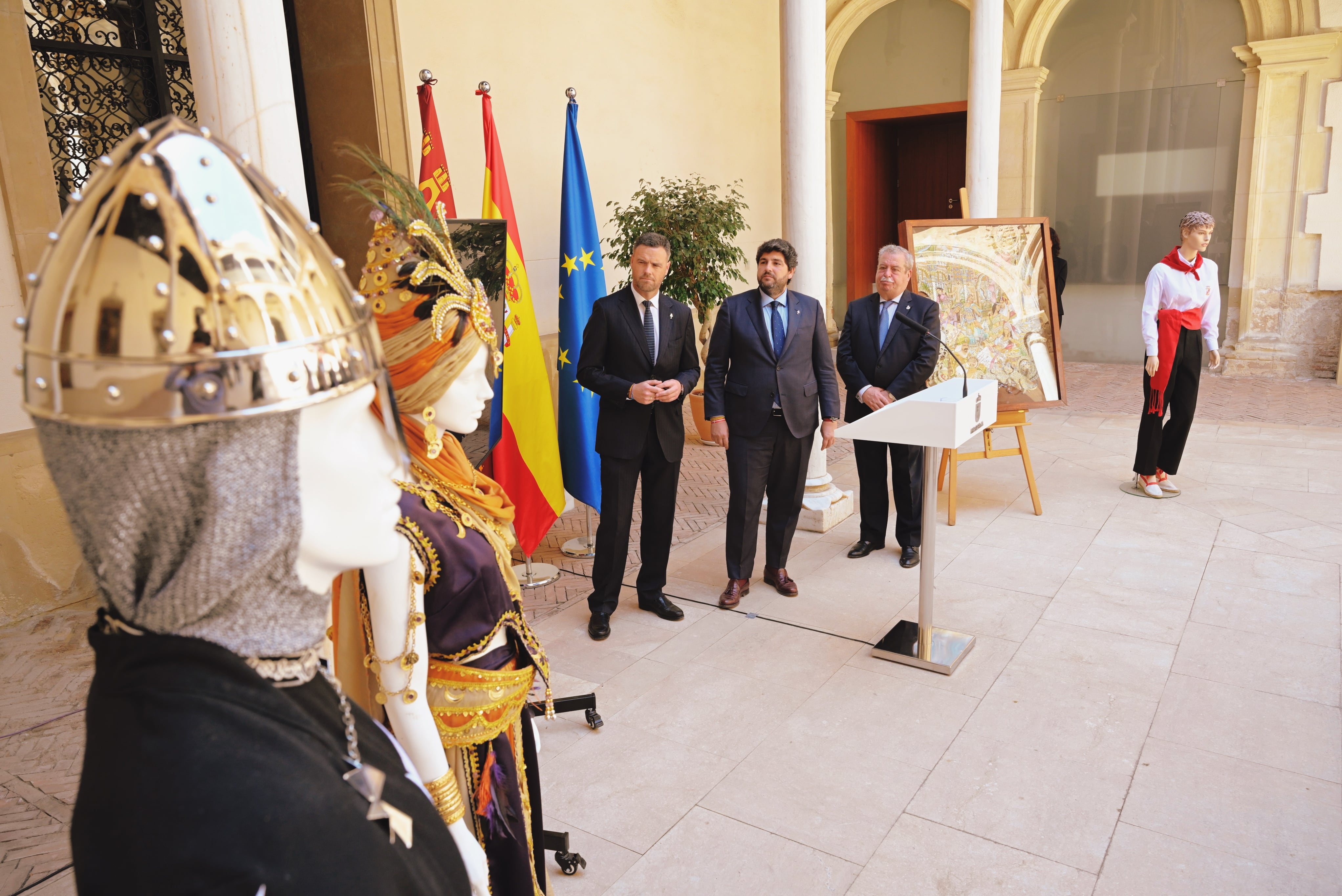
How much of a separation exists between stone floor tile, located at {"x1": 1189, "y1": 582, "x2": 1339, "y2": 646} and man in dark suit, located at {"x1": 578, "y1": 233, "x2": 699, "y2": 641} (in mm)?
2538

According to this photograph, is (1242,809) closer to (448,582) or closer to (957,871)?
(957,871)

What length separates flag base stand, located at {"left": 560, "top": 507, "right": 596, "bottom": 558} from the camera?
555cm

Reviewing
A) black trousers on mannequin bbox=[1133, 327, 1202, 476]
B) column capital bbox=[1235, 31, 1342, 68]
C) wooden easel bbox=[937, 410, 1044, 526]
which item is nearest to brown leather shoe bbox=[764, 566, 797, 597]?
wooden easel bbox=[937, 410, 1044, 526]

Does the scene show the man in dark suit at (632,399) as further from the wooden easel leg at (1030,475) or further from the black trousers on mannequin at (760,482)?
the wooden easel leg at (1030,475)

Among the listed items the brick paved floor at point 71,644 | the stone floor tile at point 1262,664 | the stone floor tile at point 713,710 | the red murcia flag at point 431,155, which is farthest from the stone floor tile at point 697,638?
the red murcia flag at point 431,155

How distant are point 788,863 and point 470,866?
1488 mm

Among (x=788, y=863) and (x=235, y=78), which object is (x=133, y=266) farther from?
(x=788, y=863)

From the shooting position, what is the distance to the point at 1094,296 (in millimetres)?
11453

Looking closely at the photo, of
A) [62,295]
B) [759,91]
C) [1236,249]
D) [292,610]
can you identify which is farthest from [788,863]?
[1236,249]

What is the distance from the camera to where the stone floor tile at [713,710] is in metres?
3.36

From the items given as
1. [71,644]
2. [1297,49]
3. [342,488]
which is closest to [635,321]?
[71,644]

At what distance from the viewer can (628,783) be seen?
310 cm

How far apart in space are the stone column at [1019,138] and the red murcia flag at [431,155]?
8.43 metres

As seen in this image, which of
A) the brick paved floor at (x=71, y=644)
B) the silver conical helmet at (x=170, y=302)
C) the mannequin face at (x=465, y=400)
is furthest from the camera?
the brick paved floor at (x=71, y=644)
